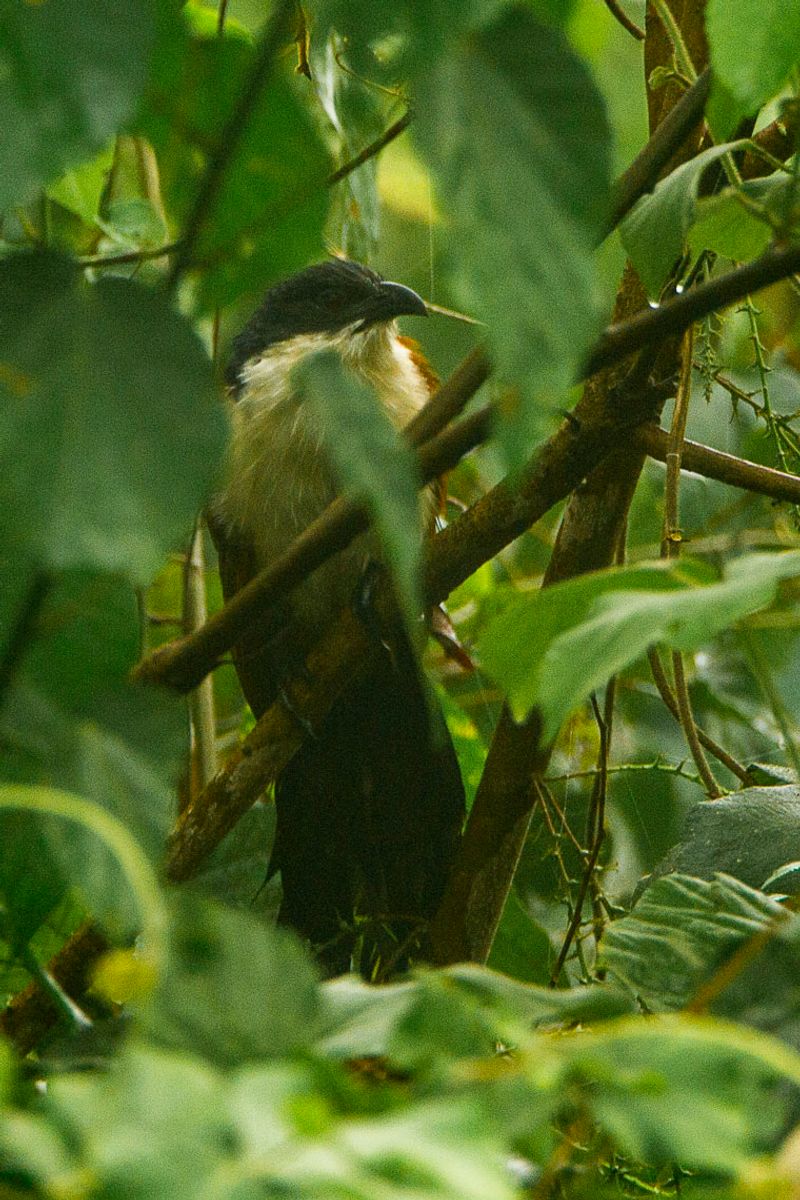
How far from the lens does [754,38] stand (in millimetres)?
863

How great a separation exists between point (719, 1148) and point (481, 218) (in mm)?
430

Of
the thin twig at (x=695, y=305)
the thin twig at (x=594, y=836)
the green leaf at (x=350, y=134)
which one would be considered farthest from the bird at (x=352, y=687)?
the thin twig at (x=695, y=305)

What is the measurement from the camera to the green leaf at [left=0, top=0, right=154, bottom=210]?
68 centimetres

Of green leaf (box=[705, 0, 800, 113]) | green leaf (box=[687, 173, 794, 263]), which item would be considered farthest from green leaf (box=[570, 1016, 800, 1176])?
green leaf (box=[687, 173, 794, 263])

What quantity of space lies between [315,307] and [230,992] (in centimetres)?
254

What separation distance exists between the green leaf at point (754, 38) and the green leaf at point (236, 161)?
0.26 meters

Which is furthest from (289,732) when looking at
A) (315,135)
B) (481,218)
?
(481,218)

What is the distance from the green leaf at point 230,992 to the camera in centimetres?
61

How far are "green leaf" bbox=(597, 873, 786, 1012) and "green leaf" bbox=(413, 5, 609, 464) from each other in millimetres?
579

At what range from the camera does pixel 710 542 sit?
2316 millimetres

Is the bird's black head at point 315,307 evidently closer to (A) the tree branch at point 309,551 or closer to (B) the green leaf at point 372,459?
(A) the tree branch at point 309,551

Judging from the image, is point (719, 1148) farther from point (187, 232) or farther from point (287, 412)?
point (287, 412)

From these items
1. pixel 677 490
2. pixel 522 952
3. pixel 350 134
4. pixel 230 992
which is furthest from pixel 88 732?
pixel 522 952

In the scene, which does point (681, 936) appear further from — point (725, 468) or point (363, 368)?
point (363, 368)
